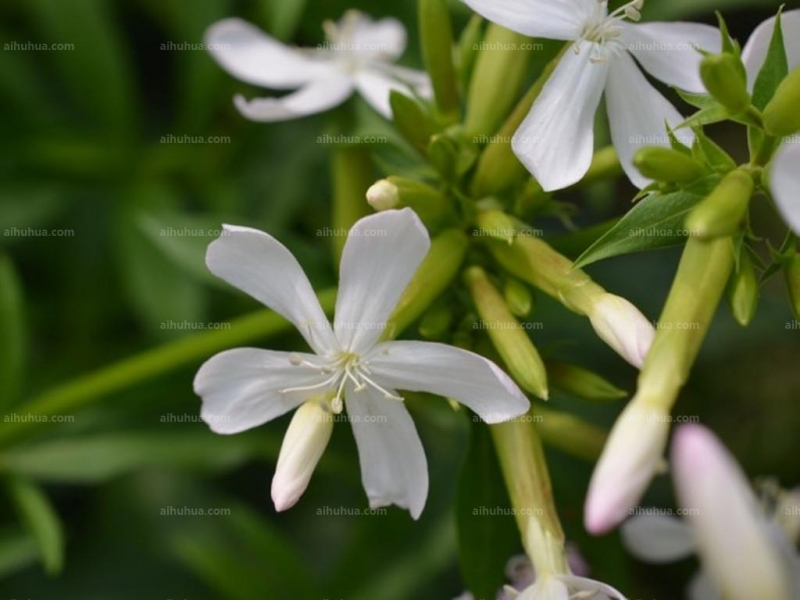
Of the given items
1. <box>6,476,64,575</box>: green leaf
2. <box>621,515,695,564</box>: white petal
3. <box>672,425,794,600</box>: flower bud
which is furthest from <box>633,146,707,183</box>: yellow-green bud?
<box>6,476,64,575</box>: green leaf

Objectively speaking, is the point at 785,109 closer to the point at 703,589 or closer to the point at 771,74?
the point at 771,74

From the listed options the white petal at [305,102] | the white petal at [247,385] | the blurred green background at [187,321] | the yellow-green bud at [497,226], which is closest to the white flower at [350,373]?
Answer: the white petal at [247,385]

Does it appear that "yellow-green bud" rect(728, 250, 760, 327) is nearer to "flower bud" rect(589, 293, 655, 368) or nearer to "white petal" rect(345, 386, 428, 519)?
"flower bud" rect(589, 293, 655, 368)

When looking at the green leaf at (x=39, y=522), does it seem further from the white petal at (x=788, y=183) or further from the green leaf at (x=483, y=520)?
the white petal at (x=788, y=183)

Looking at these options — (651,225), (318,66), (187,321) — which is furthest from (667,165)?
(187,321)

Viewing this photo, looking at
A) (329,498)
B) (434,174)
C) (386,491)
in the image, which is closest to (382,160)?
(434,174)

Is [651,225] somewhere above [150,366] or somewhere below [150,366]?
above
